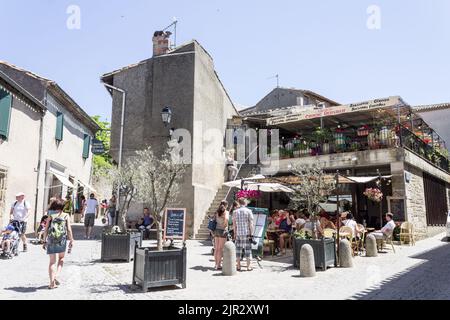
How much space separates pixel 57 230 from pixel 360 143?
1341 centimetres

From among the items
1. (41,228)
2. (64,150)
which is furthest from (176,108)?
(41,228)

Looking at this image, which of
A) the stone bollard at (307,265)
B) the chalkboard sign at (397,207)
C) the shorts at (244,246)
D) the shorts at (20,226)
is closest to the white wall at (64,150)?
the shorts at (20,226)

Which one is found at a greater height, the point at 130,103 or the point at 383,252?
the point at 130,103

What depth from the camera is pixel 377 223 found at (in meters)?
16.2

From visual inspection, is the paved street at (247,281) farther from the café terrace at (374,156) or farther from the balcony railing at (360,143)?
the balcony railing at (360,143)

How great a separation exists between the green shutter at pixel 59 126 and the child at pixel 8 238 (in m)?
8.53

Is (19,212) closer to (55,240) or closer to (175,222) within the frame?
(175,222)

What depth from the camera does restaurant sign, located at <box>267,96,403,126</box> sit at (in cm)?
1416

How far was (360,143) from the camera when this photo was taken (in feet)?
51.5

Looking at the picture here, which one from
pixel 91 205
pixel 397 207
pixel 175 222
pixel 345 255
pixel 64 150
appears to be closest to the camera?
pixel 345 255

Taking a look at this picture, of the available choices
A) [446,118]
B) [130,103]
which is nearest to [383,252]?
[130,103]

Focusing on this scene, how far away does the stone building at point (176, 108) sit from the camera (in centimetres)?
1511
